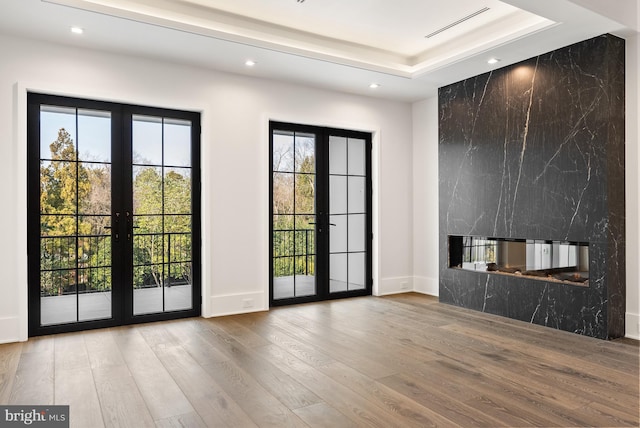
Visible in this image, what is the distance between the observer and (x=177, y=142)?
16.2 feet

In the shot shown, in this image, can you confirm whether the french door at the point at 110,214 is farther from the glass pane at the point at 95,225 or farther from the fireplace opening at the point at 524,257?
the fireplace opening at the point at 524,257

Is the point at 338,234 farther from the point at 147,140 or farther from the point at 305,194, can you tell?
the point at 147,140

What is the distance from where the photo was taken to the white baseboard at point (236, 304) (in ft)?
16.3

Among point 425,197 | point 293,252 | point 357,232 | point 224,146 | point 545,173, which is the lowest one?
point 293,252

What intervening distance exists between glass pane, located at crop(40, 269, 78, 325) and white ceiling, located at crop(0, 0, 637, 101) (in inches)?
86.8

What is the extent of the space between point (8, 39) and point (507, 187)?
506 cm

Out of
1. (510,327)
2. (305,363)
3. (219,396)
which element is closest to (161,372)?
(219,396)

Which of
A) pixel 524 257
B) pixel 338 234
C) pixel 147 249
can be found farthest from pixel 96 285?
pixel 524 257

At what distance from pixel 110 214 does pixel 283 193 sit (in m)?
1.98

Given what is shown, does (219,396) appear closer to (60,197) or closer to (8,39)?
(60,197)

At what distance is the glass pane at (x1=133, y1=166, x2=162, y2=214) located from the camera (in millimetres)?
4688

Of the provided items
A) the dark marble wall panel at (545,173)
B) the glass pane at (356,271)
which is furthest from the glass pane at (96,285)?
the dark marble wall panel at (545,173)

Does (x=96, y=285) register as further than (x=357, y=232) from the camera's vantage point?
No

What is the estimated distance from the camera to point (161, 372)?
321cm
